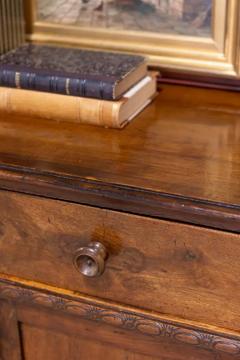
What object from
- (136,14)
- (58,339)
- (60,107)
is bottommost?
(58,339)

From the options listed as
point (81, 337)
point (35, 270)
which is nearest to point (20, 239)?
point (35, 270)

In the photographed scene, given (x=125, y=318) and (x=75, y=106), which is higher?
(x=75, y=106)

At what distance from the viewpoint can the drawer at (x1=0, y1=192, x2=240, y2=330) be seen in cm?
68

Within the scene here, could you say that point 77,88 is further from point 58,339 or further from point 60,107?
point 58,339

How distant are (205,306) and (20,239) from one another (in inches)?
9.0

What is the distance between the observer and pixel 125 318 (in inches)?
29.7

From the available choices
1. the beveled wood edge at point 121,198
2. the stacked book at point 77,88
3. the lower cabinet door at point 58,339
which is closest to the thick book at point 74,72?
the stacked book at point 77,88

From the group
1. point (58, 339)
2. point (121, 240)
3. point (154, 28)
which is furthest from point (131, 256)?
point (154, 28)

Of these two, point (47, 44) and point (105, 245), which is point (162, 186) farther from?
point (47, 44)

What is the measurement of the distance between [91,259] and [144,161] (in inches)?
5.0

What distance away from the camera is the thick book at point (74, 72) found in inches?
32.9

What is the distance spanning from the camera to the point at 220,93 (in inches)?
37.5

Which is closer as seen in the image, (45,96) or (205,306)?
(205,306)

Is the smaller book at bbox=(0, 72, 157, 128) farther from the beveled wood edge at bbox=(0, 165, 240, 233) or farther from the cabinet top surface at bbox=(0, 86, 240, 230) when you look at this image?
the beveled wood edge at bbox=(0, 165, 240, 233)
